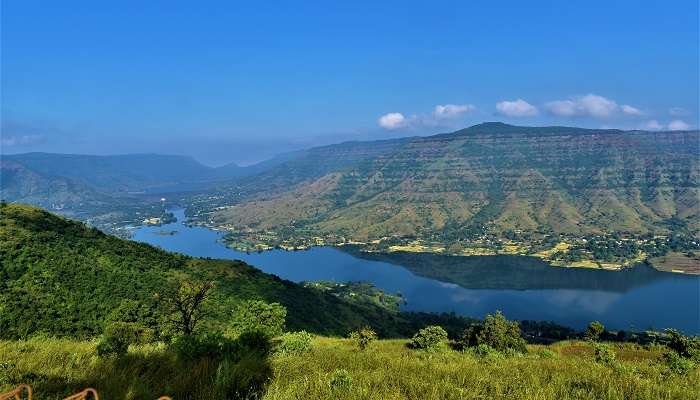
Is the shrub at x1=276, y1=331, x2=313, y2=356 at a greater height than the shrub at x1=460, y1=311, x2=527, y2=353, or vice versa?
the shrub at x1=276, y1=331, x2=313, y2=356

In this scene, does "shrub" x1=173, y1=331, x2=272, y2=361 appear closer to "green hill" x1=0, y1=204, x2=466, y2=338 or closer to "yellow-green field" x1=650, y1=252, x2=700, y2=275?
"green hill" x1=0, y1=204, x2=466, y2=338

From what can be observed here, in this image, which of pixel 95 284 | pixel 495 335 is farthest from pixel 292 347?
pixel 95 284

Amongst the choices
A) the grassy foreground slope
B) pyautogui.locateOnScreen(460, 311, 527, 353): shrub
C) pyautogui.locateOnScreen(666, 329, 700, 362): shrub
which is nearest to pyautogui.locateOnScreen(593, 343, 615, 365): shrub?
the grassy foreground slope

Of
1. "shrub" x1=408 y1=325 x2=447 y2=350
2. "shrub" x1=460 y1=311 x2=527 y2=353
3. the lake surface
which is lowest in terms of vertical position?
the lake surface

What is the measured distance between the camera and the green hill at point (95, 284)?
43.1 meters

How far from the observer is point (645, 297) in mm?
144750

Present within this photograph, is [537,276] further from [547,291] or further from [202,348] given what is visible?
[202,348]

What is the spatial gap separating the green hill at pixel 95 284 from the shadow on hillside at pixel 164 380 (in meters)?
30.1

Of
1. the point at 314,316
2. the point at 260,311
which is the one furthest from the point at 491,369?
the point at 314,316

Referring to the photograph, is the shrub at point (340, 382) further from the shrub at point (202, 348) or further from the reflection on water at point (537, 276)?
the reflection on water at point (537, 276)

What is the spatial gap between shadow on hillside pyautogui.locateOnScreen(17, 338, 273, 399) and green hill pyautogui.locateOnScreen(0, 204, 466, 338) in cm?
3011

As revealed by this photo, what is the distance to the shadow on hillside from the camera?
4.65 m

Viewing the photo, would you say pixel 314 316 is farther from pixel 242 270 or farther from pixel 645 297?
pixel 645 297

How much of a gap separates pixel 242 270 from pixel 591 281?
473 feet
